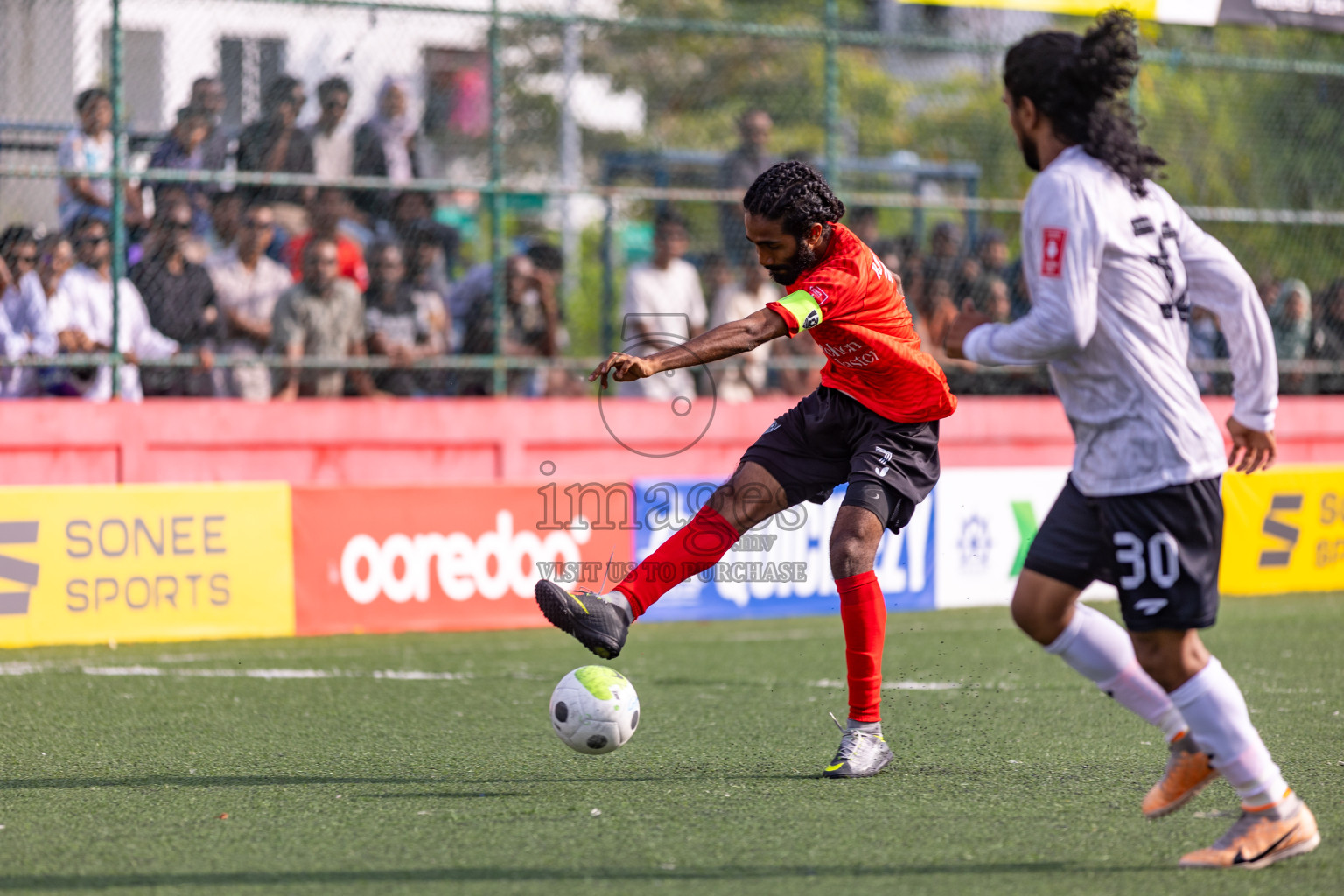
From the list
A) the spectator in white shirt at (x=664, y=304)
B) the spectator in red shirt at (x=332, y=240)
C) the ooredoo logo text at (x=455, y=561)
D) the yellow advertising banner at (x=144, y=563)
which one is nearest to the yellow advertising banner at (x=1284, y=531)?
the spectator in white shirt at (x=664, y=304)

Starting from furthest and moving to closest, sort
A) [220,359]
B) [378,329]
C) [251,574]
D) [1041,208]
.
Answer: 1. [378,329]
2. [220,359]
3. [251,574]
4. [1041,208]

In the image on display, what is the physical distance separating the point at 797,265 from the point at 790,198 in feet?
0.87

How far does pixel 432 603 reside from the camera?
10281 mm

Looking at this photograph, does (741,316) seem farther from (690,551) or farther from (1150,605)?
(1150,605)

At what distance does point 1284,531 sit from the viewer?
40.2 ft

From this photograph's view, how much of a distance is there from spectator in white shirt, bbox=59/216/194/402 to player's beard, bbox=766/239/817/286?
6.02 m

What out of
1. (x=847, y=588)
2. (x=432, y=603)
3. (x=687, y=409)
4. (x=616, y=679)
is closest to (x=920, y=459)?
(x=847, y=588)

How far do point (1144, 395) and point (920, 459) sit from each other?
171 centimetres

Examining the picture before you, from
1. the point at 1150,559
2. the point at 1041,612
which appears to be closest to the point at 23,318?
the point at 1041,612

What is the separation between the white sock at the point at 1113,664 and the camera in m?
4.49

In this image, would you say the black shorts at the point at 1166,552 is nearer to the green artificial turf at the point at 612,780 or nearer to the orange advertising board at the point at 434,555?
the green artificial turf at the point at 612,780

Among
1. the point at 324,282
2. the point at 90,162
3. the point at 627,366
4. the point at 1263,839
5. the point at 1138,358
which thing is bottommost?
the point at 1263,839

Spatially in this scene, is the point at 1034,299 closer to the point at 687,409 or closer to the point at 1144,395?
the point at 1144,395

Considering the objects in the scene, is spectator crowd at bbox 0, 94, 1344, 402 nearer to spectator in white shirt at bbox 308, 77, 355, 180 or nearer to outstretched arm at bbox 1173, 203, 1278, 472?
spectator in white shirt at bbox 308, 77, 355, 180
